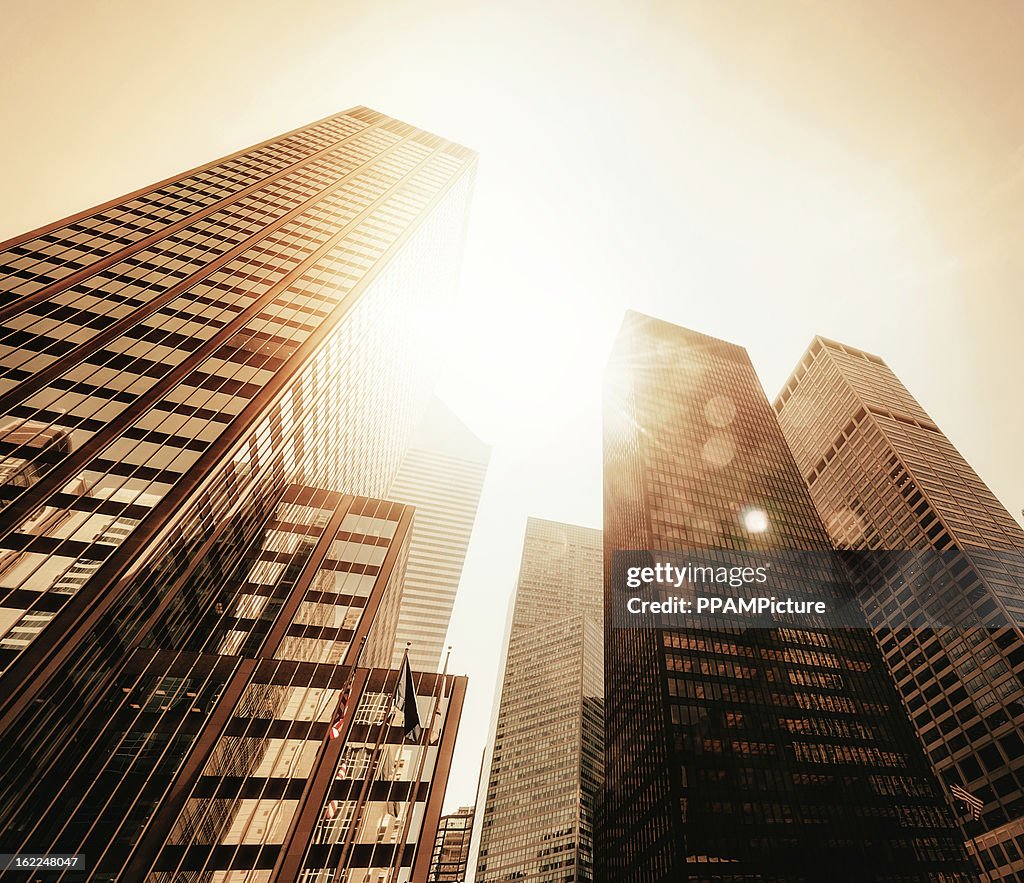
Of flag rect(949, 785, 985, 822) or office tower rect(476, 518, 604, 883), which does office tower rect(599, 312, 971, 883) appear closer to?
office tower rect(476, 518, 604, 883)

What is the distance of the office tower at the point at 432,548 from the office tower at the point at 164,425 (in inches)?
2677

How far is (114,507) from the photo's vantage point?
1535 inches

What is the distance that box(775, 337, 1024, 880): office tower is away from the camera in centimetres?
8756

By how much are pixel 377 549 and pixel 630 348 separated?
388 feet

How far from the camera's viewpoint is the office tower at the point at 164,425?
109 ft

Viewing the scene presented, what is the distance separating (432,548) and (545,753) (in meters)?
Answer: 64.7

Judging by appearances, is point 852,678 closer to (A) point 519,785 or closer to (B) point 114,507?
(A) point 519,785

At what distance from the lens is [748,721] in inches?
2901

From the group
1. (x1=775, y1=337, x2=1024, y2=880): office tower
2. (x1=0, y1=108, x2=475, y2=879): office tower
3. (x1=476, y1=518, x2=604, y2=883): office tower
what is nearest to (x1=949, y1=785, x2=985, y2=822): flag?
(x1=0, y1=108, x2=475, y2=879): office tower

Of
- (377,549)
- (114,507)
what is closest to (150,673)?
(114,507)

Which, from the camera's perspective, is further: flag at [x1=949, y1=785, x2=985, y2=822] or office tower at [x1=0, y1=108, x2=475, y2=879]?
flag at [x1=949, y1=785, x2=985, y2=822]

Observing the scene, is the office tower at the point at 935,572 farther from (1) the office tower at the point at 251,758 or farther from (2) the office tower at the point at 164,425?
(2) the office tower at the point at 164,425

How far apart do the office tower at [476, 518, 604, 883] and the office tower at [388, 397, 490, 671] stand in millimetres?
31642

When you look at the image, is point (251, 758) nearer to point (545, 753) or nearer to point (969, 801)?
point (969, 801)
